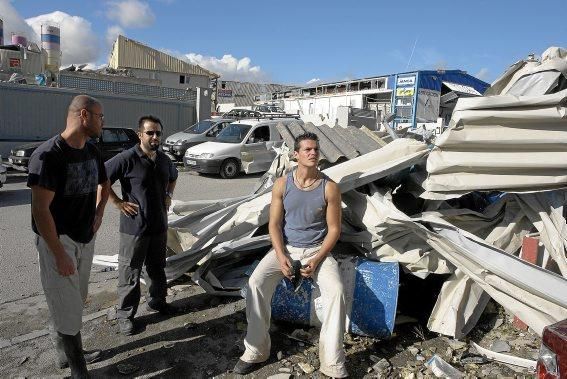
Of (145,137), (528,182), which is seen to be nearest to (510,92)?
(528,182)

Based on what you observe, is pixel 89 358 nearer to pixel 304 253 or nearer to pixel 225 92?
pixel 304 253

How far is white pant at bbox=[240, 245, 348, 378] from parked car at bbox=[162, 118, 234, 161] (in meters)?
13.1

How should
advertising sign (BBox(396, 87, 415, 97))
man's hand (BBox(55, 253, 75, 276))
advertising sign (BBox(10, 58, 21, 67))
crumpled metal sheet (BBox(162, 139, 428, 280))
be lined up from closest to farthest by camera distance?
man's hand (BBox(55, 253, 75, 276)) < crumpled metal sheet (BBox(162, 139, 428, 280)) < advertising sign (BBox(10, 58, 21, 67)) < advertising sign (BBox(396, 87, 415, 97))

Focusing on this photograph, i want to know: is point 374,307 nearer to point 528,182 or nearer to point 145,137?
point 528,182

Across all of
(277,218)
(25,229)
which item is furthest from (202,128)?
(277,218)

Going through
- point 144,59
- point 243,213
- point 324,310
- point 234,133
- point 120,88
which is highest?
point 144,59

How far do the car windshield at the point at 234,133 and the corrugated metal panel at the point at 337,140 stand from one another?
8720 millimetres

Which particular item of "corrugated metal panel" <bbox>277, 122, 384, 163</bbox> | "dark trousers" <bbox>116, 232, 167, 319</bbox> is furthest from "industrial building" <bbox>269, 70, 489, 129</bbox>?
"dark trousers" <bbox>116, 232, 167, 319</bbox>

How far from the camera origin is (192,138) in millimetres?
16000

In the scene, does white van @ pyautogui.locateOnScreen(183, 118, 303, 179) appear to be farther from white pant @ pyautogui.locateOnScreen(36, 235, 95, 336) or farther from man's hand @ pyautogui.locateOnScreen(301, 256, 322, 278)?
white pant @ pyautogui.locateOnScreen(36, 235, 95, 336)

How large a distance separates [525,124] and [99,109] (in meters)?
3.17

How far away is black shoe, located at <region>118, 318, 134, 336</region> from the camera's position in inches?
144

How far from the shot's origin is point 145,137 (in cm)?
366

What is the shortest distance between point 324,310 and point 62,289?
6.00ft
